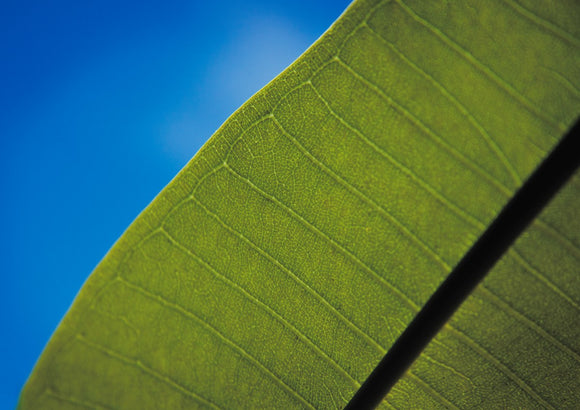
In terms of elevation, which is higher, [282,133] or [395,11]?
[395,11]

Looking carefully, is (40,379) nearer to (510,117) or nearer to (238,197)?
(238,197)

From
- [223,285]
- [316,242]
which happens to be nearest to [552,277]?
[316,242]

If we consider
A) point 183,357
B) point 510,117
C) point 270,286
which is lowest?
point 183,357

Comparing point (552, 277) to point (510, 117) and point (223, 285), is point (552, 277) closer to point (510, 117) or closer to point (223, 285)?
point (510, 117)

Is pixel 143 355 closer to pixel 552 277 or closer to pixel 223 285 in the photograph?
pixel 223 285

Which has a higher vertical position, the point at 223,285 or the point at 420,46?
the point at 420,46

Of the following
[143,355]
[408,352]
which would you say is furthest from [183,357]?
[408,352]
